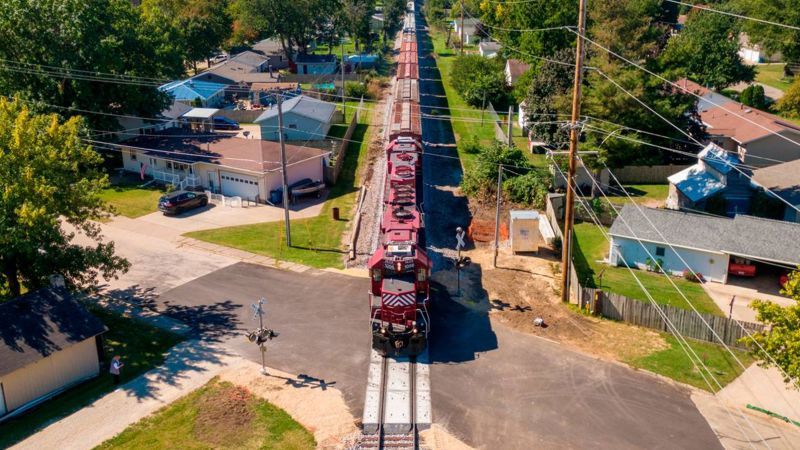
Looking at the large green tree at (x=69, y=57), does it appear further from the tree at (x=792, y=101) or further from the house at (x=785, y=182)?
the tree at (x=792, y=101)

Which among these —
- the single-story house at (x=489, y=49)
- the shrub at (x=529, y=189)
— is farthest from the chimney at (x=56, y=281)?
the single-story house at (x=489, y=49)

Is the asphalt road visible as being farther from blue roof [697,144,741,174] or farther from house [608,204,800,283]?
blue roof [697,144,741,174]

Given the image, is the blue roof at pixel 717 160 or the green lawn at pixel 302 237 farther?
the blue roof at pixel 717 160

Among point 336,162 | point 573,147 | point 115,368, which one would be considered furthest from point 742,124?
point 115,368

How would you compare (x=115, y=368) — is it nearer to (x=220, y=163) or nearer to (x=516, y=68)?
(x=220, y=163)

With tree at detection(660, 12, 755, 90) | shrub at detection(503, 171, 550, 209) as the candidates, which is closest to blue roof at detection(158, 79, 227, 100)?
shrub at detection(503, 171, 550, 209)

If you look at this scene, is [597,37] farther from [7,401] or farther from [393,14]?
[393,14]
